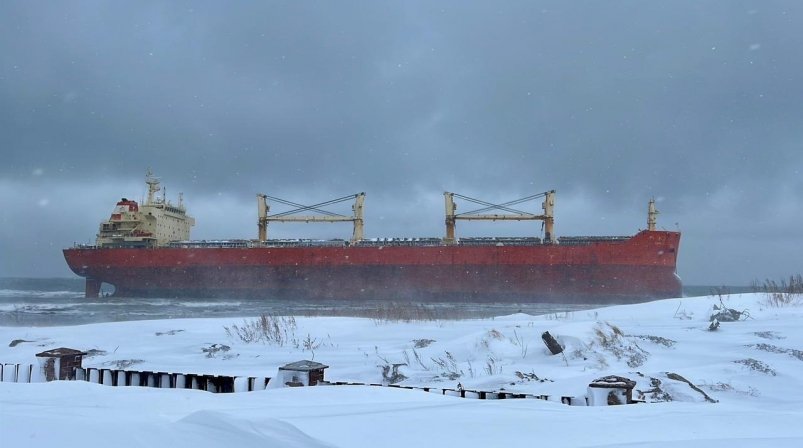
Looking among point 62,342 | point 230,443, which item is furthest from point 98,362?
point 230,443

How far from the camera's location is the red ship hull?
29047 mm

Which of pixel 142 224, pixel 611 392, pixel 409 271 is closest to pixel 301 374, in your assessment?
pixel 611 392

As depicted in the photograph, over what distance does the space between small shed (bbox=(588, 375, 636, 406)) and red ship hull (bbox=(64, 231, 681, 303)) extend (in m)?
26.1

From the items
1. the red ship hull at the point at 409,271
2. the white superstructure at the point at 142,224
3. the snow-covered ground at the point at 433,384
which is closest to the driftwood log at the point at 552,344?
the snow-covered ground at the point at 433,384

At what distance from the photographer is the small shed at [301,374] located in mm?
4457

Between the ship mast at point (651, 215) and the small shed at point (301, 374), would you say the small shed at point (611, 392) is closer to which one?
the small shed at point (301, 374)

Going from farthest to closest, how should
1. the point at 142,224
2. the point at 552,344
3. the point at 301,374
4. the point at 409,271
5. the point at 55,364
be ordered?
the point at 142,224
the point at 409,271
the point at 552,344
the point at 55,364
the point at 301,374

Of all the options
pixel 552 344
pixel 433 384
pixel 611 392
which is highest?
pixel 611 392

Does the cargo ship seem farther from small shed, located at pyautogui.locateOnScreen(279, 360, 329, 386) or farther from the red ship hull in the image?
small shed, located at pyautogui.locateOnScreen(279, 360, 329, 386)

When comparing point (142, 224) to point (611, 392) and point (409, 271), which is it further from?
point (611, 392)

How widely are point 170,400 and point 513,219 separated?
32081 mm

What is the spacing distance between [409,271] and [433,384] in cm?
2415

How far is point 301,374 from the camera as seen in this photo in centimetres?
446

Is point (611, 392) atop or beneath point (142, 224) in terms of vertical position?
beneath
